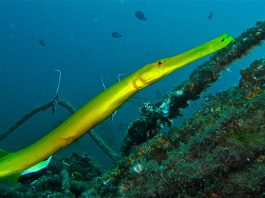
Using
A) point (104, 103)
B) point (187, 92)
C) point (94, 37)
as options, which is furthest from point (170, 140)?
point (94, 37)

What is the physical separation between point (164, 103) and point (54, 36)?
445 feet

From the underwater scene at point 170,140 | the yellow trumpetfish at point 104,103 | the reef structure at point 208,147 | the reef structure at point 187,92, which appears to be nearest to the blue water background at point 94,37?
the underwater scene at point 170,140

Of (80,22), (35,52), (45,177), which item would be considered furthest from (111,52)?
(45,177)

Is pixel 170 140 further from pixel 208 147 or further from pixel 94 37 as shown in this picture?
pixel 94 37

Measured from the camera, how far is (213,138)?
209 centimetres

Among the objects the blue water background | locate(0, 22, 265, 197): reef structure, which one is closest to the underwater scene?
locate(0, 22, 265, 197): reef structure

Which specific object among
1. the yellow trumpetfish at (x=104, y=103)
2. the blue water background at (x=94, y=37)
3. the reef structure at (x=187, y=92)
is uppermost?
the blue water background at (x=94, y=37)

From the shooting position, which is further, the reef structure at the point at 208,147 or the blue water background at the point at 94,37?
the blue water background at the point at 94,37

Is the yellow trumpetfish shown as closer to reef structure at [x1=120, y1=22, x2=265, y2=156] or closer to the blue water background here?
reef structure at [x1=120, y1=22, x2=265, y2=156]

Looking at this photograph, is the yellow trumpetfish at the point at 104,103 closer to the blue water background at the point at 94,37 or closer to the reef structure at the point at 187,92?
the reef structure at the point at 187,92

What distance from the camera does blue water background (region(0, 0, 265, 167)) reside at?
88.0 metres

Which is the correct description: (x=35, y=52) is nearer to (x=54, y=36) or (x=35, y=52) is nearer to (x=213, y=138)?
(x=54, y=36)

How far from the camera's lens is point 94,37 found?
129500 millimetres

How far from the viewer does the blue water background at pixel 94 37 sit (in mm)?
88000
